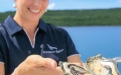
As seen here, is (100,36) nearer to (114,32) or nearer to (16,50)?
(114,32)

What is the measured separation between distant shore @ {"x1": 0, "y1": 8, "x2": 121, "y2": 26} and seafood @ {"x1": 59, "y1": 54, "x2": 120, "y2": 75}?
→ 2072 mm

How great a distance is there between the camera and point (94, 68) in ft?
2.11

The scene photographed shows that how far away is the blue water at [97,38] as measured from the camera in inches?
113

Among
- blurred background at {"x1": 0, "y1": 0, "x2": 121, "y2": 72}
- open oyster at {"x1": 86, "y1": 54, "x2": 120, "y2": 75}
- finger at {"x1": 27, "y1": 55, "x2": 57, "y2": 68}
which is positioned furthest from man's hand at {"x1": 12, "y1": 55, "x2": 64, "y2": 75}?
blurred background at {"x1": 0, "y1": 0, "x2": 121, "y2": 72}

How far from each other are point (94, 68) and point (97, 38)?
7.88 feet

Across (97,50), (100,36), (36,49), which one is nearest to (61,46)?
(36,49)

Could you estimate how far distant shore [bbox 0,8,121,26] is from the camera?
9.30ft

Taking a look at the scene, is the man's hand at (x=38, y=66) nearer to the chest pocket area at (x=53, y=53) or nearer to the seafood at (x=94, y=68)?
the seafood at (x=94, y=68)

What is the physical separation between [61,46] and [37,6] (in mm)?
153

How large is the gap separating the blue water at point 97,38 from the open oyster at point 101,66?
2.07 metres

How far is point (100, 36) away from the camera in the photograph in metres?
3.03

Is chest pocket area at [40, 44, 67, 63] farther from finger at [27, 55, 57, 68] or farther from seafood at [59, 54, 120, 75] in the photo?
finger at [27, 55, 57, 68]

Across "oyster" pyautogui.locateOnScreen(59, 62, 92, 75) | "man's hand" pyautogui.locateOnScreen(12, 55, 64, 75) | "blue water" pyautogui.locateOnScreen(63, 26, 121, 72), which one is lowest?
"blue water" pyautogui.locateOnScreen(63, 26, 121, 72)

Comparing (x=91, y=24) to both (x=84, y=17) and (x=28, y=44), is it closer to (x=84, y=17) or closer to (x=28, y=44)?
(x=84, y=17)
